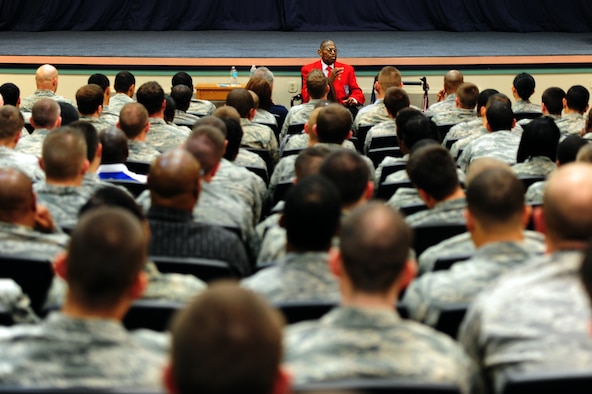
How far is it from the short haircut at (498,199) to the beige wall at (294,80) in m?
6.75

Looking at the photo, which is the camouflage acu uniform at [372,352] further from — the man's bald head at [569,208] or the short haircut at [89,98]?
the short haircut at [89,98]

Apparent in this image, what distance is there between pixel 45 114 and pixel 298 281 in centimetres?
314

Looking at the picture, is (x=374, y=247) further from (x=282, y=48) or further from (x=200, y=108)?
(x=282, y=48)

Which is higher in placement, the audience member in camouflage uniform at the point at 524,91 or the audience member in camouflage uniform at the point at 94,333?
the audience member in camouflage uniform at the point at 524,91

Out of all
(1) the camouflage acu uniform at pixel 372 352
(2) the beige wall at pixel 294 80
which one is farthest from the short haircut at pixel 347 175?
(2) the beige wall at pixel 294 80

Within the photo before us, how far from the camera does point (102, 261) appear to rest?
2.10 meters

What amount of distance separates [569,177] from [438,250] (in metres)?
0.77

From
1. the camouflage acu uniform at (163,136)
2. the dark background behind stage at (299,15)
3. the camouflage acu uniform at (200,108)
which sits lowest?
the camouflage acu uniform at (163,136)

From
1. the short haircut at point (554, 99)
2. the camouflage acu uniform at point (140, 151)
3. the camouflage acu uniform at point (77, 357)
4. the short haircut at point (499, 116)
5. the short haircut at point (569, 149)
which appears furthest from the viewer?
the short haircut at point (554, 99)

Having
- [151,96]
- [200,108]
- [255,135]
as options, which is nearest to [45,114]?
[151,96]

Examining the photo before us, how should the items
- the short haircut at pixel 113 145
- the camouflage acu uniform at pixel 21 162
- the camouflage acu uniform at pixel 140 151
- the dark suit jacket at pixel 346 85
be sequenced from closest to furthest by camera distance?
the short haircut at pixel 113 145 < the camouflage acu uniform at pixel 21 162 < the camouflage acu uniform at pixel 140 151 < the dark suit jacket at pixel 346 85

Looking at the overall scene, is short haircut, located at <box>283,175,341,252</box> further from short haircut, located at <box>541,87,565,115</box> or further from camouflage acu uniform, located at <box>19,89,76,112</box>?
camouflage acu uniform, located at <box>19,89,76,112</box>

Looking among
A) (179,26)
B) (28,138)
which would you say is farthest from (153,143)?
(179,26)

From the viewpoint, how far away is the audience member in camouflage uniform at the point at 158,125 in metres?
5.57
